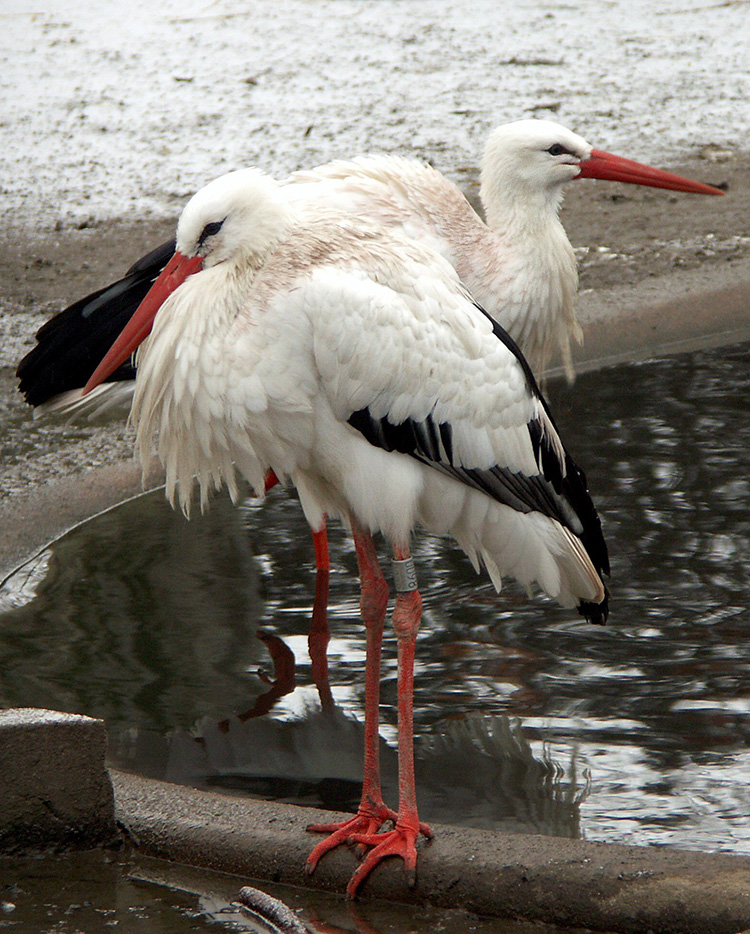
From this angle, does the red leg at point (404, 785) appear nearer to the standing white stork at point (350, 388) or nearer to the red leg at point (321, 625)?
the standing white stork at point (350, 388)

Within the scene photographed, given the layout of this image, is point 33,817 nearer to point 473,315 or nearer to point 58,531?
point 473,315

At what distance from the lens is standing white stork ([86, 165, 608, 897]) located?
A: 3.10 meters

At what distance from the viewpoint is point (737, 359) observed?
21.1ft

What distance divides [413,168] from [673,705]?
6.26ft

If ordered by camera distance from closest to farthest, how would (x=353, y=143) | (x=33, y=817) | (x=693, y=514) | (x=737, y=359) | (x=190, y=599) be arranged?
(x=33, y=817) < (x=190, y=599) < (x=693, y=514) < (x=737, y=359) < (x=353, y=143)

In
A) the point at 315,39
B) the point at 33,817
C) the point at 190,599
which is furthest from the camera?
the point at 315,39

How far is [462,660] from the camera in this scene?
4094 millimetres

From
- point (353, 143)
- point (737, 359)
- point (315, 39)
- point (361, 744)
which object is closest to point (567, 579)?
point (361, 744)

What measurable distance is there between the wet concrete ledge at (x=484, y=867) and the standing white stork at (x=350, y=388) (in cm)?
6

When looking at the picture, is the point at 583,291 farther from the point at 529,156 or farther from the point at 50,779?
the point at 50,779

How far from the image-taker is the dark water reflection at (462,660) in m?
3.51

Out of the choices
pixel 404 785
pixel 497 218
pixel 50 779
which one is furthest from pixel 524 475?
pixel 497 218

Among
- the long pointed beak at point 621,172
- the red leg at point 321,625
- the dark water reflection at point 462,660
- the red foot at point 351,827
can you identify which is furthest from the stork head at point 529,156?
the red foot at point 351,827

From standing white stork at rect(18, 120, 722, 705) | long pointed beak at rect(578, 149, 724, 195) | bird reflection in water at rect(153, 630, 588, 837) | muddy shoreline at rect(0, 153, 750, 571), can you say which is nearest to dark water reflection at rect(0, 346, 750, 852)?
bird reflection in water at rect(153, 630, 588, 837)
